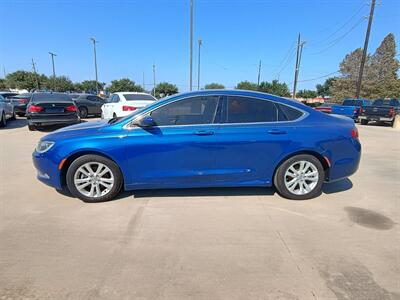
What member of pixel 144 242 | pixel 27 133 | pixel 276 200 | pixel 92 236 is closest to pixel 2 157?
pixel 27 133

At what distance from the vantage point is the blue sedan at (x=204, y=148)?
4.12 m

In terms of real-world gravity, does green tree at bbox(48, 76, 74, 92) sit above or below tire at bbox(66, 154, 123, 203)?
above

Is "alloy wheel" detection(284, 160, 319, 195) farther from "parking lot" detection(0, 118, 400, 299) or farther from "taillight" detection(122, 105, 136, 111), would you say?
"taillight" detection(122, 105, 136, 111)

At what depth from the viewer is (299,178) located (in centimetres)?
448

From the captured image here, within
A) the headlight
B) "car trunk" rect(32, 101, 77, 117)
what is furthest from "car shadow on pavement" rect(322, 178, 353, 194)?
"car trunk" rect(32, 101, 77, 117)

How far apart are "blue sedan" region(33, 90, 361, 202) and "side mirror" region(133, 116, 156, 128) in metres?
0.01

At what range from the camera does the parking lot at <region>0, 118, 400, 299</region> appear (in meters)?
2.49

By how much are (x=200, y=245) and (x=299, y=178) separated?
6.89ft

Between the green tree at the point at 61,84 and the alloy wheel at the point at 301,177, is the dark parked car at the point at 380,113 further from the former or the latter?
the green tree at the point at 61,84

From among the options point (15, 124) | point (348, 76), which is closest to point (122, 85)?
point (348, 76)

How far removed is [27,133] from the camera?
36.2 feet

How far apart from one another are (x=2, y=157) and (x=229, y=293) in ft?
23.0

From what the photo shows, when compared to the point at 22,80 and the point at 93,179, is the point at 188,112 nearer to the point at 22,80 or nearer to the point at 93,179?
the point at 93,179

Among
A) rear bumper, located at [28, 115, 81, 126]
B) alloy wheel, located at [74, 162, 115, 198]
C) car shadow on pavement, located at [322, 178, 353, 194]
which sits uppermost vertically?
rear bumper, located at [28, 115, 81, 126]
